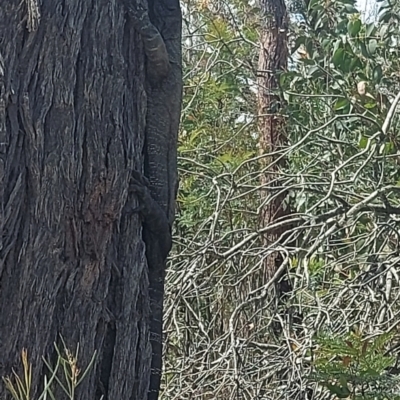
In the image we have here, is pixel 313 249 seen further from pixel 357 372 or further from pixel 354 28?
pixel 357 372

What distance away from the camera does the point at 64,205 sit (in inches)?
87.4

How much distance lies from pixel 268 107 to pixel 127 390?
4534 millimetres

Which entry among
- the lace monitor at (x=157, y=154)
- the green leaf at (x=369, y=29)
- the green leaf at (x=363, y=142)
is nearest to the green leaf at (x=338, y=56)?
the green leaf at (x=369, y=29)

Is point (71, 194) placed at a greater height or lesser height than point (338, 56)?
lesser

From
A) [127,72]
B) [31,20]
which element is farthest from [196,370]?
[31,20]

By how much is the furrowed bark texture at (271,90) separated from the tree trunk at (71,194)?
3740 mm

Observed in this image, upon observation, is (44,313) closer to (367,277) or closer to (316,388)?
(316,388)

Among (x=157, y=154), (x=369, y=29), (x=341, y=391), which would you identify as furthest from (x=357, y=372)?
(x=369, y=29)

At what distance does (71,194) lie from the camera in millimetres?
2242

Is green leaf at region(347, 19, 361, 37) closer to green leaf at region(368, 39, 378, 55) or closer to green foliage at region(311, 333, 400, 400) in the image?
green leaf at region(368, 39, 378, 55)

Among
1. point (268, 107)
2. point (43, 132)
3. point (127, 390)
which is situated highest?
point (268, 107)

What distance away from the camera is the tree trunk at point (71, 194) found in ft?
6.97

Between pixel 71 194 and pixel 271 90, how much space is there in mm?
4385

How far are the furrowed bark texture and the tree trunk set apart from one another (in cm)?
374
